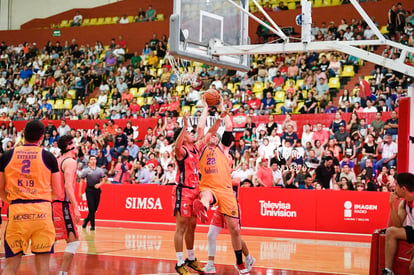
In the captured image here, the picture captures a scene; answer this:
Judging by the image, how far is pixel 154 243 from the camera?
42.1ft

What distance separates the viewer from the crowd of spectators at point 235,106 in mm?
16219

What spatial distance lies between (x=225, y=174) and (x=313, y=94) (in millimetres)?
10859

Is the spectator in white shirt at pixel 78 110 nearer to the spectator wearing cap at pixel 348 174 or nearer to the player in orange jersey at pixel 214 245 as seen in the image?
the spectator wearing cap at pixel 348 174

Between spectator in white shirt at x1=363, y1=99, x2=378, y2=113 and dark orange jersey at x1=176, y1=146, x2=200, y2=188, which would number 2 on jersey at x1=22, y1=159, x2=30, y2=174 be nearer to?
dark orange jersey at x1=176, y1=146, x2=200, y2=188

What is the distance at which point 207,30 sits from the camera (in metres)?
10.1

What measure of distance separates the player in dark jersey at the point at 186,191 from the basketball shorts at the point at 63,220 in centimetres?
167

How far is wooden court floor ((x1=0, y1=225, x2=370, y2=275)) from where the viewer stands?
9336 millimetres

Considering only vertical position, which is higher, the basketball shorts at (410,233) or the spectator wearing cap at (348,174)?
the spectator wearing cap at (348,174)

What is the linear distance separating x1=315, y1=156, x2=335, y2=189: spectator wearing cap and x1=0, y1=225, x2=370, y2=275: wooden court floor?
5.71 ft

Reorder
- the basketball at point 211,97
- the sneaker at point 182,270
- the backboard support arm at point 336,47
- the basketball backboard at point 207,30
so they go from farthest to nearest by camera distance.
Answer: the basketball backboard at point 207,30 → the basketball at point 211,97 → the backboard support arm at point 336,47 → the sneaker at point 182,270

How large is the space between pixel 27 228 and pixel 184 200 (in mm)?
3338

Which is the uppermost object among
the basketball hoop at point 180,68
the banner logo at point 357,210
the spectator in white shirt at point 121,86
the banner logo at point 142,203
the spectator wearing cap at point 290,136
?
the spectator in white shirt at point 121,86

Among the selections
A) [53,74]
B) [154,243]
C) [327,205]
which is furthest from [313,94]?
[53,74]

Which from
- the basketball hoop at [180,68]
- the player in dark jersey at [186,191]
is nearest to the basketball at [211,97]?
the player in dark jersey at [186,191]
